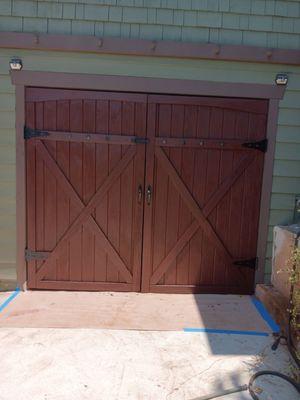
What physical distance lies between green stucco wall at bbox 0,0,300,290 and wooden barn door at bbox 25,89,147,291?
0.23 metres

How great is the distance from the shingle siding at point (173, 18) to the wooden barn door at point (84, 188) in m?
0.59

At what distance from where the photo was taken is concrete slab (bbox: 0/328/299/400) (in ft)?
7.20

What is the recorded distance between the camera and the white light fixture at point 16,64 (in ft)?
10.8

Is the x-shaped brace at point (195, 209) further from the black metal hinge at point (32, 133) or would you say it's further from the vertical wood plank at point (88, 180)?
the black metal hinge at point (32, 133)

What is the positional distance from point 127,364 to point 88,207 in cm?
155

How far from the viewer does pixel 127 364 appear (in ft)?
8.07

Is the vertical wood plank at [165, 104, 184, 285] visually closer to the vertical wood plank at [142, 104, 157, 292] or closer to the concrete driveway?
the vertical wood plank at [142, 104, 157, 292]

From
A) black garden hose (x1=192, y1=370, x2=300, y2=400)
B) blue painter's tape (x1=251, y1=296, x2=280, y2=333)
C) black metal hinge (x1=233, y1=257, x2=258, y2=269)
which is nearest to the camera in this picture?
black garden hose (x1=192, y1=370, x2=300, y2=400)

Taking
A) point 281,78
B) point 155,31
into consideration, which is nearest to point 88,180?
point 155,31

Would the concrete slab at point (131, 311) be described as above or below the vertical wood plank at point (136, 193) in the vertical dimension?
below

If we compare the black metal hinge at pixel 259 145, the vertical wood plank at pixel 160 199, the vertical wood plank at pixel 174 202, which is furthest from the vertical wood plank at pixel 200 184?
the black metal hinge at pixel 259 145

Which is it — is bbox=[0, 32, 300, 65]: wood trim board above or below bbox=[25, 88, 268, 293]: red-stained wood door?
above

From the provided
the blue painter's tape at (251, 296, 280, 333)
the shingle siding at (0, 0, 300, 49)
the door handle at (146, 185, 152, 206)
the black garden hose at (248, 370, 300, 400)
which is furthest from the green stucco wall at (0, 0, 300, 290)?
the black garden hose at (248, 370, 300, 400)

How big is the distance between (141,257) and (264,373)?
1564mm
